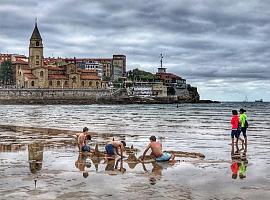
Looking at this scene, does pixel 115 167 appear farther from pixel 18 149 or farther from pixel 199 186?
pixel 18 149

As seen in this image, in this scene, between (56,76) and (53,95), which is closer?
(53,95)

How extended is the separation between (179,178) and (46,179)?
14.5 ft

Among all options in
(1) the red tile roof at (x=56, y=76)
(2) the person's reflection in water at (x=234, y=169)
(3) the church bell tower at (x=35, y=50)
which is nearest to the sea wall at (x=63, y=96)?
(1) the red tile roof at (x=56, y=76)

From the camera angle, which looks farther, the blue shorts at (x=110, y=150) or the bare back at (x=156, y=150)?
the blue shorts at (x=110, y=150)

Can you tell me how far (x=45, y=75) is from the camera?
180 metres

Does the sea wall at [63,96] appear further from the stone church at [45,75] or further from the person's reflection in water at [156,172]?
the person's reflection in water at [156,172]

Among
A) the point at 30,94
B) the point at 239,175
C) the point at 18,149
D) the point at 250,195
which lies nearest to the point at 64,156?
the point at 18,149

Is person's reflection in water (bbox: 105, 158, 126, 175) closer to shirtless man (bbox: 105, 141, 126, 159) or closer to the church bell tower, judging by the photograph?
shirtless man (bbox: 105, 141, 126, 159)

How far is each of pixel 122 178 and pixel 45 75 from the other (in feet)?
560

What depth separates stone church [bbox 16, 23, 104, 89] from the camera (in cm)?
18162

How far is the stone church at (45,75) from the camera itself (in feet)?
596

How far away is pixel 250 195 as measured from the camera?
11727 mm

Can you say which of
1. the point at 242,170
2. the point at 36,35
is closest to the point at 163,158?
the point at 242,170

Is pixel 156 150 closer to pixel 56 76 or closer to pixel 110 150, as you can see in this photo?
pixel 110 150
